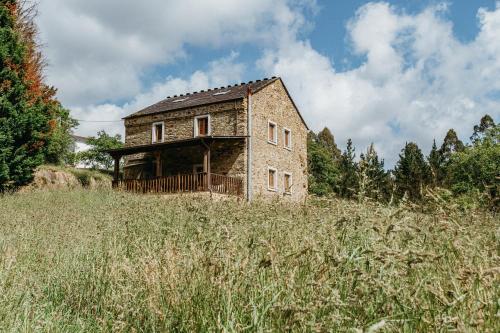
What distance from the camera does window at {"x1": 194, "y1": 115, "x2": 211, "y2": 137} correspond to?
76.1 ft

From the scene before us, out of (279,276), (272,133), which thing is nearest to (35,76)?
(272,133)

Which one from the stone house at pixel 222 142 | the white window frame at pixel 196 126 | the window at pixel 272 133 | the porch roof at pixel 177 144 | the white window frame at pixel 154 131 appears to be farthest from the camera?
the white window frame at pixel 154 131

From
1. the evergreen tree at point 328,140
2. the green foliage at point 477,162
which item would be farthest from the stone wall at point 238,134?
the evergreen tree at point 328,140

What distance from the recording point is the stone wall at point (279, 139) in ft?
73.2

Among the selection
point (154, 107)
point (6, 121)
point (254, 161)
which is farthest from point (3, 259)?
point (154, 107)

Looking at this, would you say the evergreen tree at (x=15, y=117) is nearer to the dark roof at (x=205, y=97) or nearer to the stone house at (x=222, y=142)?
the stone house at (x=222, y=142)

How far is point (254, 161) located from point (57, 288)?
59.2ft

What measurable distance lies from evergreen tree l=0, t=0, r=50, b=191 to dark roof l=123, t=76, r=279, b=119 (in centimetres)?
913

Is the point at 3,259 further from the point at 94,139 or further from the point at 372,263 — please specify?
the point at 94,139

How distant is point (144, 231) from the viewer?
5.40m

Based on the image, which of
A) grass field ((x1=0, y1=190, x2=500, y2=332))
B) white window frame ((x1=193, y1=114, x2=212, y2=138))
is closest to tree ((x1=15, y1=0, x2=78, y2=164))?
white window frame ((x1=193, y1=114, x2=212, y2=138))

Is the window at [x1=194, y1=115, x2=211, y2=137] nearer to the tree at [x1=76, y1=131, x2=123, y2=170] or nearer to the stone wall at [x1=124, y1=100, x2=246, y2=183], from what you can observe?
the stone wall at [x1=124, y1=100, x2=246, y2=183]

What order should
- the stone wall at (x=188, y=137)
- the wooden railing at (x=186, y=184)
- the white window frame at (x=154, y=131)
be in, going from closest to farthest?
the wooden railing at (x=186, y=184), the stone wall at (x=188, y=137), the white window frame at (x=154, y=131)

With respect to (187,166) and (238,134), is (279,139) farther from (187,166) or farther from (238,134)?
(187,166)
